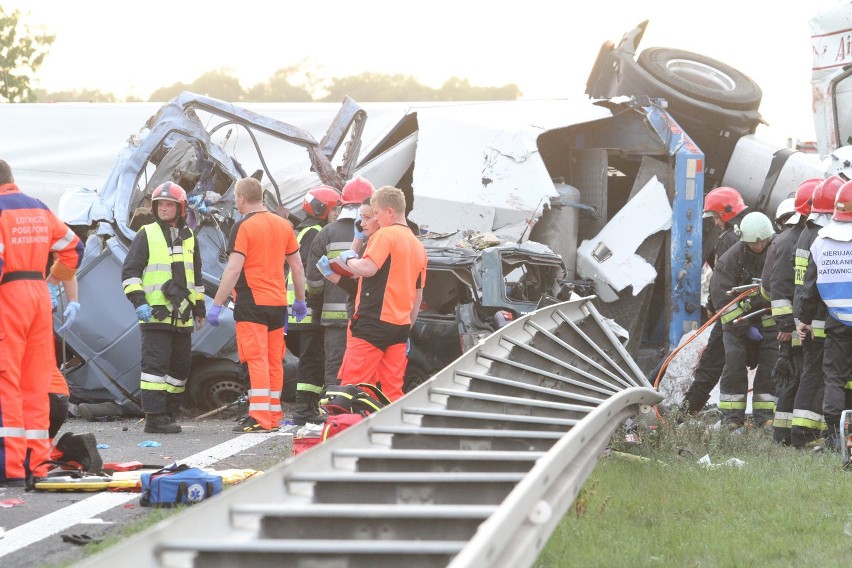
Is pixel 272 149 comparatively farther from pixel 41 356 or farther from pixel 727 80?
pixel 41 356

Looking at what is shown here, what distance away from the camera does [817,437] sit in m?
8.18

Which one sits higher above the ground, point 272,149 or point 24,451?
point 272,149

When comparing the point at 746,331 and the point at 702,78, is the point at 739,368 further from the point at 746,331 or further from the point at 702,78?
the point at 702,78

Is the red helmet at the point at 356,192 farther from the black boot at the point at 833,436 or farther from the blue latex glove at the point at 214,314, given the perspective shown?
the black boot at the point at 833,436

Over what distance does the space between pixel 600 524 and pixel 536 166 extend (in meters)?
6.17

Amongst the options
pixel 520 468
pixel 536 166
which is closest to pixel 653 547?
pixel 520 468

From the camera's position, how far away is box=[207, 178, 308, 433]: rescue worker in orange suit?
8.64 metres

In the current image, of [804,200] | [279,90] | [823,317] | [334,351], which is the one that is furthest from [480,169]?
[279,90]

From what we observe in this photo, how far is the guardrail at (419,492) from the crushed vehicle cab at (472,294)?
317cm

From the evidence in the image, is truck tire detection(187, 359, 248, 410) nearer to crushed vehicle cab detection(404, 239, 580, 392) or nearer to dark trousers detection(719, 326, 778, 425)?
crushed vehicle cab detection(404, 239, 580, 392)

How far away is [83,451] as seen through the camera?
6402mm

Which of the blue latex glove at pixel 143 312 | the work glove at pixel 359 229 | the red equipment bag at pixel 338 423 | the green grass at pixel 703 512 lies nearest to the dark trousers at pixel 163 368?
the blue latex glove at pixel 143 312

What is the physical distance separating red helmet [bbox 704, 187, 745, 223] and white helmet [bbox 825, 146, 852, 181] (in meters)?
1.12

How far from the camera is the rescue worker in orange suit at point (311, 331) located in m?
9.32
